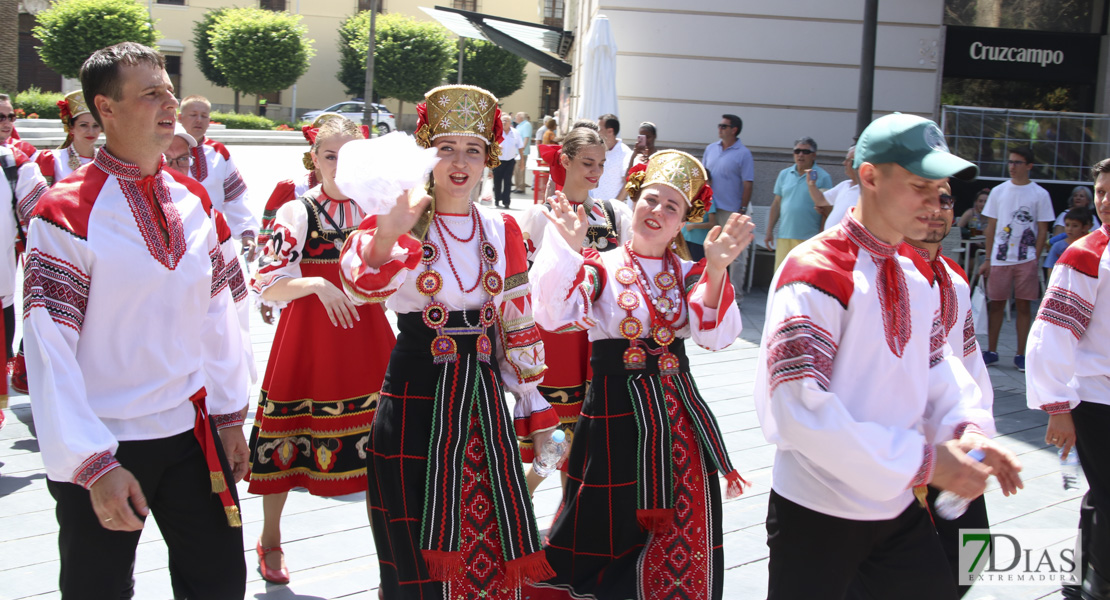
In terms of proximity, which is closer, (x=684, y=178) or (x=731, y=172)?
(x=684, y=178)

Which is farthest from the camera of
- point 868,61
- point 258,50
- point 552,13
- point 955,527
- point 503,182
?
point 552,13

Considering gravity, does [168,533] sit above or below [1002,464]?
below

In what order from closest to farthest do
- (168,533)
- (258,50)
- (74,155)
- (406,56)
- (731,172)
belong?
(168,533)
(74,155)
(731,172)
(258,50)
(406,56)

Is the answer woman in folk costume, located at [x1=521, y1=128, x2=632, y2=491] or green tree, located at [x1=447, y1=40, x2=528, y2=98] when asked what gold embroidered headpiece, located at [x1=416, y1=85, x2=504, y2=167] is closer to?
woman in folk costume, located at [x1=521, y1=128, x2=632, y2=491]

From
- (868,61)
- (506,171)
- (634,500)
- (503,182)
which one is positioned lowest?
(634,500)

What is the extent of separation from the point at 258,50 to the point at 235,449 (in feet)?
143

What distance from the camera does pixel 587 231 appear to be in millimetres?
4633

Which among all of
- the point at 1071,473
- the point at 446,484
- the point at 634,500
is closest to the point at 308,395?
the point at 446,484

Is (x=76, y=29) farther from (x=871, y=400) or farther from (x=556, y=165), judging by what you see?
(x=871, y=400)

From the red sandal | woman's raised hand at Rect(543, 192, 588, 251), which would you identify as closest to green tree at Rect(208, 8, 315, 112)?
the red sandal

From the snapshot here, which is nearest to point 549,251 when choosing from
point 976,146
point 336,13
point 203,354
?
point 203,354

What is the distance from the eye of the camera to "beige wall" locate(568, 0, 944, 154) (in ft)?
42.3

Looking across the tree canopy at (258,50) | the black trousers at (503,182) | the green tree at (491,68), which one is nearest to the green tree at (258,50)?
the tree canopy at (258,50)

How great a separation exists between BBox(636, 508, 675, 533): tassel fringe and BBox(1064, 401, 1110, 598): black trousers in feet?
5.51
